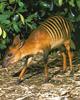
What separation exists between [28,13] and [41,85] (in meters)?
A: 2.13

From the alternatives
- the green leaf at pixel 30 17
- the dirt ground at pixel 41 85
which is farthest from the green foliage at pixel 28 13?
the dirt ground at pixel 41 85

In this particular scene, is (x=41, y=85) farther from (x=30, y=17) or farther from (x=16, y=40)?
(x=30, y=17)

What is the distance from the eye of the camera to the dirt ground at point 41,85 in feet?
27.6

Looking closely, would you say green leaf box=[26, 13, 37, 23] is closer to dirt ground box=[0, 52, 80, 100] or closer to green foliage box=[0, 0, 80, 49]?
green foliage box=[0, 0, 80, 49]

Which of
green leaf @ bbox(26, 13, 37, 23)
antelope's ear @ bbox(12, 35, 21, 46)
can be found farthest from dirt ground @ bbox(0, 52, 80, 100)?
green leaf @ bbox(26, 13, 37, 23)

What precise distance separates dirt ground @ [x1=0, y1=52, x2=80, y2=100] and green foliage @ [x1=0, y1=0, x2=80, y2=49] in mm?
777

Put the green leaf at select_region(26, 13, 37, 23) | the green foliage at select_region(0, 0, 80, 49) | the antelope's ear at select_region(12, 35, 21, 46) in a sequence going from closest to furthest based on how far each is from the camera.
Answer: the antelope's ear at select_region(12, 35, 21, 46) < the green foliage at select_region(0, 0, 80, 49) < the green leaf at select_region(26, 13, 37, 23)

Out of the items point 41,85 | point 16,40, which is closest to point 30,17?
point 16,40

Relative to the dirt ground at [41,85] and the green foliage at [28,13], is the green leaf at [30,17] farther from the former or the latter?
the dirt ground at [41,85]

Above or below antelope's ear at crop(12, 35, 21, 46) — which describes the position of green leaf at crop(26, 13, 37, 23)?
above

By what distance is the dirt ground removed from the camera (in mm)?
8422

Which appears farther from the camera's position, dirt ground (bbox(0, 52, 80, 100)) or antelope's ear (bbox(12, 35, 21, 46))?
antelope's ear (bbox(12, 35, 21, 46))

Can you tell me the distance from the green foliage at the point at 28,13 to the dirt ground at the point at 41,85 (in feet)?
2.55

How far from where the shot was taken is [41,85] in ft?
29.0
